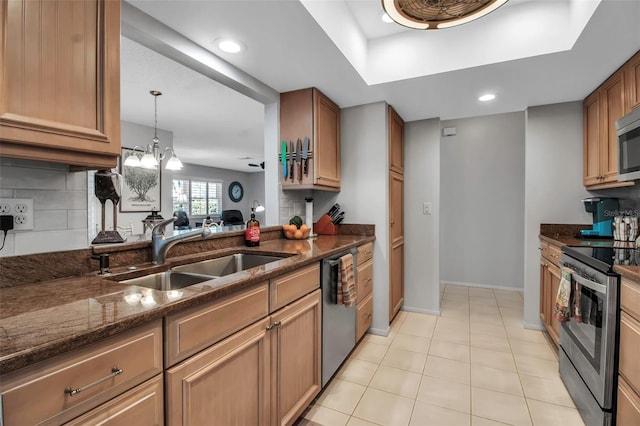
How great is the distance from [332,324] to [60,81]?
69.5 inches

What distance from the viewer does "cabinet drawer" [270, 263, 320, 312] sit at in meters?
1.43

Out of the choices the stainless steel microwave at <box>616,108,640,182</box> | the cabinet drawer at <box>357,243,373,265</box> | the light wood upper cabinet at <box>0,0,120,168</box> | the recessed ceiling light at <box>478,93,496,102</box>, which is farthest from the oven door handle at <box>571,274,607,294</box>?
the light wood upper cabinet at <box>0,0,120,168</box>

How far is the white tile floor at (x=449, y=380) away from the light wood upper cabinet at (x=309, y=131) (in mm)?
1445

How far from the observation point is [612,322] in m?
1.42

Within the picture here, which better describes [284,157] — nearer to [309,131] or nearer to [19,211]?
[309,131]

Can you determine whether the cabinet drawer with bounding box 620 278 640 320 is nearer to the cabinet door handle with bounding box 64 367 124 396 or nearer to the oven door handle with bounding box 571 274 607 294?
the oven door handle with bounding box 571 274 607 294

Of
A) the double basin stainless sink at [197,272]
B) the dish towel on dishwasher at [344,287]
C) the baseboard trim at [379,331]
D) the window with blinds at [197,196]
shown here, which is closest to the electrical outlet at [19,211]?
the double basin stainless sink at [197,272]

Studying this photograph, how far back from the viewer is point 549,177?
2.79 m

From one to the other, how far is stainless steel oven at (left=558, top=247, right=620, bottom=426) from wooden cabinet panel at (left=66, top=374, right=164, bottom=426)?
6.13ft

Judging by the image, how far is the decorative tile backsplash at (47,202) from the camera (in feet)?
3.59

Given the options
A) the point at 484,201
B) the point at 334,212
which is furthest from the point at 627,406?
the point at 484,201

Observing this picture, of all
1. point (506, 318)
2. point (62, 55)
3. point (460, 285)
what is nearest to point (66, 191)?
point (62, 55)

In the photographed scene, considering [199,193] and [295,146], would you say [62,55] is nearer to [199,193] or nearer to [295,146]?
[295,146]

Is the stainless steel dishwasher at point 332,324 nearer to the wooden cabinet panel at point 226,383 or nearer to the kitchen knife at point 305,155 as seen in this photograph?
the wooden cabinet panel at point 226,383
